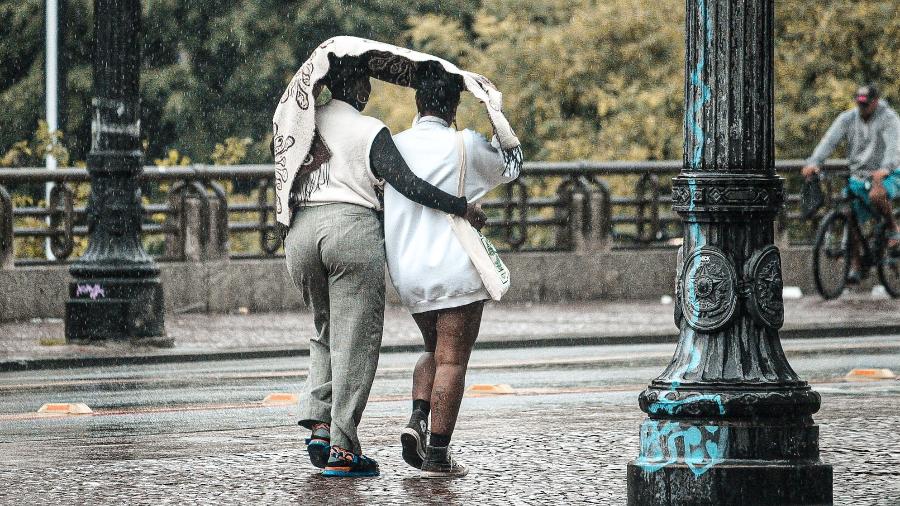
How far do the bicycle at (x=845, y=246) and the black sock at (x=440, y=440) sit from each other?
10.4 meters

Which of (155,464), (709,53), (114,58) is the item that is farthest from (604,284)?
(709,53)

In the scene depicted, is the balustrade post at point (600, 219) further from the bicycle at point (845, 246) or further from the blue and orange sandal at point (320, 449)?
the blue and orange sandal at point (320, 449)

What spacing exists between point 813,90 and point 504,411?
21.7m

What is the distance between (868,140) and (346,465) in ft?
35.2

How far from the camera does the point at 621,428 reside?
30.9ft

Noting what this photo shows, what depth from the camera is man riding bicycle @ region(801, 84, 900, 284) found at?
1748cm

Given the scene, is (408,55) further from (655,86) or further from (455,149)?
(655,86)

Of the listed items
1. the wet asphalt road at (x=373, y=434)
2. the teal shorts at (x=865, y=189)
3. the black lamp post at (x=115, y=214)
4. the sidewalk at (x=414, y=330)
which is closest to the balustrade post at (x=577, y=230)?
the sidewalk at (x=414, y=330)

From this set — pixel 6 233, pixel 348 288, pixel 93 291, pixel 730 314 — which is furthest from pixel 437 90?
pixel 6 233

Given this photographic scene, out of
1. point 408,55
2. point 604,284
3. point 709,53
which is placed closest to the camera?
→ point 709,53

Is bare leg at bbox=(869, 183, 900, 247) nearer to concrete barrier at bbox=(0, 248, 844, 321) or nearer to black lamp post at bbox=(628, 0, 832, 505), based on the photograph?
concrete barrier at bbox=(0, 248, 844, 321)

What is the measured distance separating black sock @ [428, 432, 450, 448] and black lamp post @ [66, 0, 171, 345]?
279 inches

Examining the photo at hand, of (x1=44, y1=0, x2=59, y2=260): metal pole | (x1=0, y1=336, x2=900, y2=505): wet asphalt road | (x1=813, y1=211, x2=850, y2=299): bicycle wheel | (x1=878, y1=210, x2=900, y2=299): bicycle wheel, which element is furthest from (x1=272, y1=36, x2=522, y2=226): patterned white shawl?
(x1=44, y1=0, x2=59, y2=260): metal pole

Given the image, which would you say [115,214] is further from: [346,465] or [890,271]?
[890,271]
